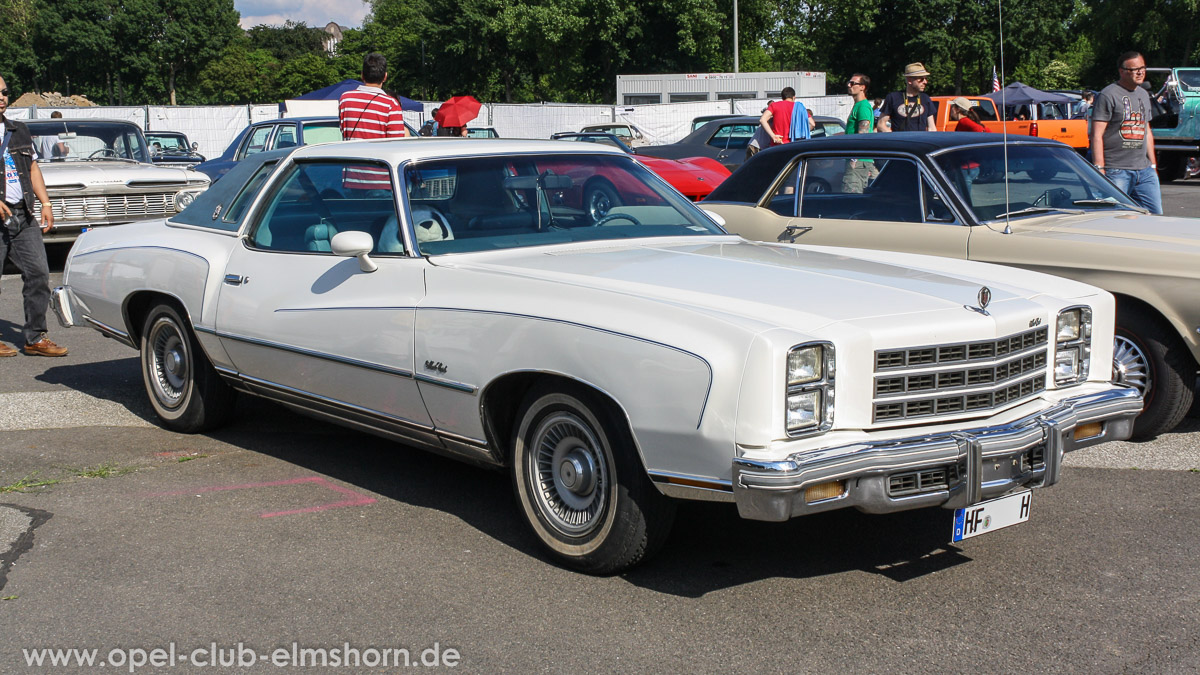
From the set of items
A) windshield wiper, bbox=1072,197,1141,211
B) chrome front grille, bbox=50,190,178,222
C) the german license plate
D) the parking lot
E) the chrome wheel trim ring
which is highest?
windshield wiper, bbox=1072,197,1141,211

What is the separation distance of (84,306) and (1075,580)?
5.33 meters

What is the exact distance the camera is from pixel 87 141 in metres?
13.6

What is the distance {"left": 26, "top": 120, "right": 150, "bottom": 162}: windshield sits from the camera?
13250 millimetres

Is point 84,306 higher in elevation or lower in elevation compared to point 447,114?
lower

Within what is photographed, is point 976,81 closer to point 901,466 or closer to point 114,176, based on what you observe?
point 114,176

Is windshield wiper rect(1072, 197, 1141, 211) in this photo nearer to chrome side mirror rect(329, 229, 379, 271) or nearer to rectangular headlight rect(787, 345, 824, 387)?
rectangular headlight rect(787, 345, 824, 387)

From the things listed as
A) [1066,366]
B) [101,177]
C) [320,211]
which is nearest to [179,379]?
[320,211]

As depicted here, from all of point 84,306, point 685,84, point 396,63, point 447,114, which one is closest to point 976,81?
point 685,84

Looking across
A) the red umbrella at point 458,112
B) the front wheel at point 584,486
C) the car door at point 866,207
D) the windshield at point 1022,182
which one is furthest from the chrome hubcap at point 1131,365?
the red umbrella at point 458,112

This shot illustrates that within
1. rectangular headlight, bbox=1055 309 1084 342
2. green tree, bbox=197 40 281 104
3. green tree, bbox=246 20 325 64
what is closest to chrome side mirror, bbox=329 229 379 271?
rectangular headlight, bbox=1055 309 1084 342

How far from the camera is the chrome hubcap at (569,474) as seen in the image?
12.8 ft

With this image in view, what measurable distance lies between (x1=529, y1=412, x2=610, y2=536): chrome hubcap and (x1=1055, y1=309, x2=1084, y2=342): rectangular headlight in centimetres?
169

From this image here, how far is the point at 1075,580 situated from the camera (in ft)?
12.8

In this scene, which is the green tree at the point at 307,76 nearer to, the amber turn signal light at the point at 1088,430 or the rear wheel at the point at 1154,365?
the rear wheel at the point at 1154,365
